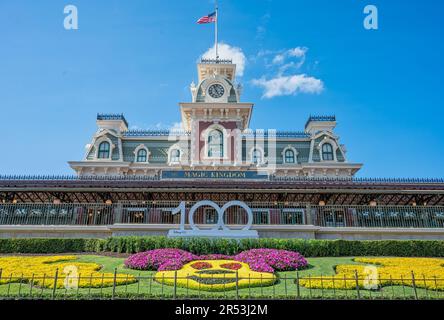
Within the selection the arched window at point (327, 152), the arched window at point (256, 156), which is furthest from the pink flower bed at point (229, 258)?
the arched window at point (327, 152)

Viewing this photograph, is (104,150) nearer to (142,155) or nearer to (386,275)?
(142,155)

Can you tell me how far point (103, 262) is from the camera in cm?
1577

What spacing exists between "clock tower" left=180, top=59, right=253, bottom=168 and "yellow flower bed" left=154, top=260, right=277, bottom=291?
65.1 ft

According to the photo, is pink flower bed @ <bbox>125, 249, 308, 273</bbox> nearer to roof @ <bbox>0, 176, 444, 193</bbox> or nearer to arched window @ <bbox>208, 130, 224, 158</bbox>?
roof @ <bbox>0, 176, 444, 193</bbox>

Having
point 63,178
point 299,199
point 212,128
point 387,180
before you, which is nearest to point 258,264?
point 299,199

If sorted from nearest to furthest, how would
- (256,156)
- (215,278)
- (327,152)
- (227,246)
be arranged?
(215,278), (227,246), (327,152), (256,156)

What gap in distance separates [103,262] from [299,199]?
14886 millimetres

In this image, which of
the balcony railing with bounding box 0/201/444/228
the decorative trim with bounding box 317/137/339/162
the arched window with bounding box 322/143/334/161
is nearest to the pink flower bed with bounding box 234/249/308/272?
the balcony railing with bounding box 0/201/444/228

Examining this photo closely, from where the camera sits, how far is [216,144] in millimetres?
35438

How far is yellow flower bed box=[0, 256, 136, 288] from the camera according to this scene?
1167 centimetres

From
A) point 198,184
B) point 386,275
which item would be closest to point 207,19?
point 198,184

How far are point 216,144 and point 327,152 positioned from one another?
11827mm

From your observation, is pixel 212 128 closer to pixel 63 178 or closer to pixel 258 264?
pixel 63 178
